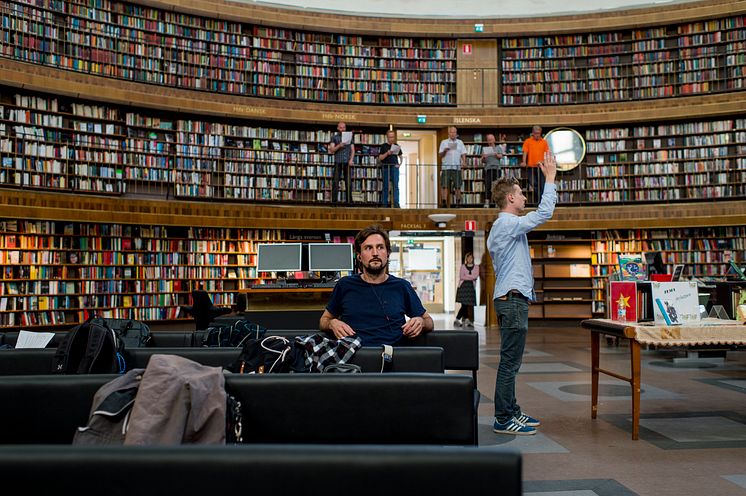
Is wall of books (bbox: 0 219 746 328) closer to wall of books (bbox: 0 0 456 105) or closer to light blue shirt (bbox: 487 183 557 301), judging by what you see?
A: wall of books (bbox: 0 0 456 105)

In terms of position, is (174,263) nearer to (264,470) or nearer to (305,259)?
(305,259)

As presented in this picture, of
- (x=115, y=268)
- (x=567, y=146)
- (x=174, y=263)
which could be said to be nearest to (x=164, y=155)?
(x=174, y=263)

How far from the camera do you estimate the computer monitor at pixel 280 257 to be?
747cm

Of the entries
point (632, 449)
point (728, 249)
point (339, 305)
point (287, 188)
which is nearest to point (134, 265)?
point (287, 188)

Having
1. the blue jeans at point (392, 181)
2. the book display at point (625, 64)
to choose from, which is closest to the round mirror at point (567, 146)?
the book display at point (625, 64)

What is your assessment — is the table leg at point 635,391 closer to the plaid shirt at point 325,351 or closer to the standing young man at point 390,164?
the plaid shirt at point 325,351

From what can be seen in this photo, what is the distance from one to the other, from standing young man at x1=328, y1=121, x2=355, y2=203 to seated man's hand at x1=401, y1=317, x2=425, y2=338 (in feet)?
28.6

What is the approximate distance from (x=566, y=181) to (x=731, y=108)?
330 centimetres

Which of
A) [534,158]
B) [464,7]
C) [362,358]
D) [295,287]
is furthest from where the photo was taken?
[464,7]

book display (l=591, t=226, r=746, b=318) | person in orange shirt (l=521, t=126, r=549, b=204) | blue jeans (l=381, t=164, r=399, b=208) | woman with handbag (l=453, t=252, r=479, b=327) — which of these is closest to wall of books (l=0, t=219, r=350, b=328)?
blue jeans (l=381, t=164, r=399, b=208)

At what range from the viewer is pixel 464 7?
1440 centimetres

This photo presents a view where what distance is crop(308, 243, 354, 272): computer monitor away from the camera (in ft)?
24.5

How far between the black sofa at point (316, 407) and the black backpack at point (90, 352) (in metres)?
0.65

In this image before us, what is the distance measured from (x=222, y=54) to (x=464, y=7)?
5898 mm
